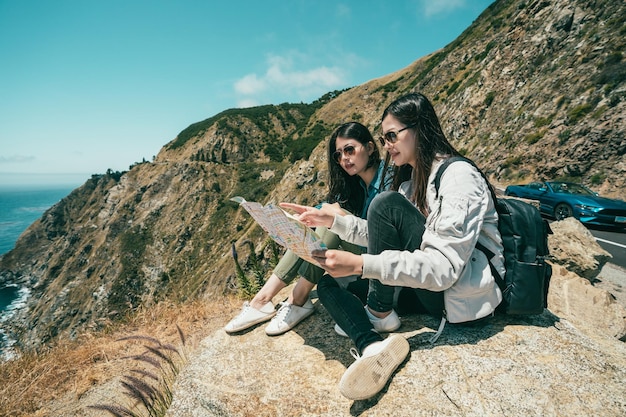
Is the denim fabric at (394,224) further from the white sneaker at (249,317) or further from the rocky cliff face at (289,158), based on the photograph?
the rocky cliff face at (289,158)

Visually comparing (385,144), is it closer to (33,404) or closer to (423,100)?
(423,100)

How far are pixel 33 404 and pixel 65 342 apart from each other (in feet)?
4.40

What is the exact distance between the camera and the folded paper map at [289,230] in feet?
5.47

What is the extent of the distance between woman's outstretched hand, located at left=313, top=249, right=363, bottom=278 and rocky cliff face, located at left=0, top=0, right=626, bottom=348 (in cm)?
402

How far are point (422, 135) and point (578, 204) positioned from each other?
12.3 m

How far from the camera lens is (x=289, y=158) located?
7400cm

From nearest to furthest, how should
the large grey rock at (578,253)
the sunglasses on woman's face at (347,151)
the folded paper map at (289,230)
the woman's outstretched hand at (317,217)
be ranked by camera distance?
the folded paper map at (289,230) → the woman's outstretched hand at (317,217) → the sunglasses on woman's face at (347,151) → the large grey rock at (578,253)

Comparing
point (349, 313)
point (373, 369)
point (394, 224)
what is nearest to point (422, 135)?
point (394, 224)

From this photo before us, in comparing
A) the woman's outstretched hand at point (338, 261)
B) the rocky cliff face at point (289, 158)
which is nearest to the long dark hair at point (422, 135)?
the woman's outstretched hand at point (338, 261)

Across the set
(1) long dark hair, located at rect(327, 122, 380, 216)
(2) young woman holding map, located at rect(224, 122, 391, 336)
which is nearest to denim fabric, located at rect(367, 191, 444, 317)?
(2) young woman holding map, located at rect(224, 122, 391, 336)

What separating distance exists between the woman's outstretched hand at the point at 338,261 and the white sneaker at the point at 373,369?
610mm

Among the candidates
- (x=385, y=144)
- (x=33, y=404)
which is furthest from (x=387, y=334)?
(x=33, y=404)

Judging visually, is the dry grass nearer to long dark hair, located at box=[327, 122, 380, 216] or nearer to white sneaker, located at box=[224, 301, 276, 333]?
white sneaker, located at box=[224, 301, 276, 333]

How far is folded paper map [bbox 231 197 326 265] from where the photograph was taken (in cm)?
167
